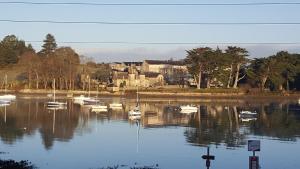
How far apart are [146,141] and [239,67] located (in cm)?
6020

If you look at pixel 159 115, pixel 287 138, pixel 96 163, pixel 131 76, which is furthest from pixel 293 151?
pixel 131 76

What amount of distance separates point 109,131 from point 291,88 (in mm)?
63905

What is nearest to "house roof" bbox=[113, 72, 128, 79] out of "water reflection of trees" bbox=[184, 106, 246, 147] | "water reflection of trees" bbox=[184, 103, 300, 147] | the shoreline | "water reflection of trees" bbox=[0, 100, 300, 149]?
the shoreline

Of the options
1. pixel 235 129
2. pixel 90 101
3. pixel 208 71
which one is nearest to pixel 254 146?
pixel 235 129

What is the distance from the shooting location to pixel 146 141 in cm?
3058

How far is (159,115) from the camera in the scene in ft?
168

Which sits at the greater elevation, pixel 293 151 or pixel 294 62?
pixel 294 62

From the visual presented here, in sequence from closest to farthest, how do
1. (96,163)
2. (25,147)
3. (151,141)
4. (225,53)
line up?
(96,163)
(25,147)
(151,141)
(225,53)

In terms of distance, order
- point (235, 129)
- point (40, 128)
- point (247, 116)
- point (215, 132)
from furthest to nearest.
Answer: point (247, 116), point (235, 129), point (40, 128), point (215, 132)

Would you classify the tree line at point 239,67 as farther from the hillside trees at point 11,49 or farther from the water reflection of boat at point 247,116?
the hillside trees at point 11,49

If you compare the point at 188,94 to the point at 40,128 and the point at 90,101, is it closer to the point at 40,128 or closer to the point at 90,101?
the point at 90,101

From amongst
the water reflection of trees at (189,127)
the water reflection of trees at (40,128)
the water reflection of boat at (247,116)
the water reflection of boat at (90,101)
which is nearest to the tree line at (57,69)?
the water reflection of boat at (90,101)

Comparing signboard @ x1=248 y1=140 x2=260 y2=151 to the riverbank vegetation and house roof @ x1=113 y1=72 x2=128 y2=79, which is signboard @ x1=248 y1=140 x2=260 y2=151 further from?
house roof @ x1=113 y1=72 x2=128 y2=79

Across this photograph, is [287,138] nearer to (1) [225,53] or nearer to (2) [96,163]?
(2) [96,163]
